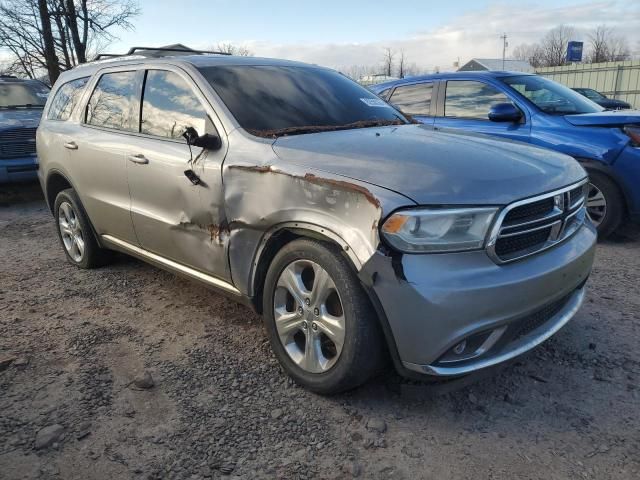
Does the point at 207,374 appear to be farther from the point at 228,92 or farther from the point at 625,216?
the point at 625,216

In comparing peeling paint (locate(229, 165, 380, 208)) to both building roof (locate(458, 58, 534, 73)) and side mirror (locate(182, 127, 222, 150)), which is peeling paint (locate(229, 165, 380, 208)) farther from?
building roof (locate(458, 58, 534, 73))

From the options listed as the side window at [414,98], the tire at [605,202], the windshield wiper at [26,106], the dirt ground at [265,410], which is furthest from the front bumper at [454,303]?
the windshield wiper at [26,106]

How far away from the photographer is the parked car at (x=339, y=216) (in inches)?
88.8

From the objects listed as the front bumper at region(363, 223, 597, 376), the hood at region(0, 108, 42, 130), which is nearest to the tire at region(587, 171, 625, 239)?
the front bumper at region(363, 223, 597, 376)

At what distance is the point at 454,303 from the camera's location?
7.21 ft

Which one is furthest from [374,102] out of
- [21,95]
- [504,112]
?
[21,95]

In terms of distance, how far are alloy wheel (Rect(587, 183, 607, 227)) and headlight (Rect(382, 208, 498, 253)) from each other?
343 centimetres

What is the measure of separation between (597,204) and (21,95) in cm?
965

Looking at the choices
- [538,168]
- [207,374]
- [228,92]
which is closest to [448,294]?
[538,168]

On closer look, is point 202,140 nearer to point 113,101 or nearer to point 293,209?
point 293,209

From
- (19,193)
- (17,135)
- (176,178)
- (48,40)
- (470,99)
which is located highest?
(48,40)

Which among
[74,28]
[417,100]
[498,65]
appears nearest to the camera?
[417,100]

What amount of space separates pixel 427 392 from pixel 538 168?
4.06 feet

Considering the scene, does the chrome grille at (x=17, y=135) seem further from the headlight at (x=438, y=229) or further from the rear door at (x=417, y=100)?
the headlight at (x=438, y=229)
